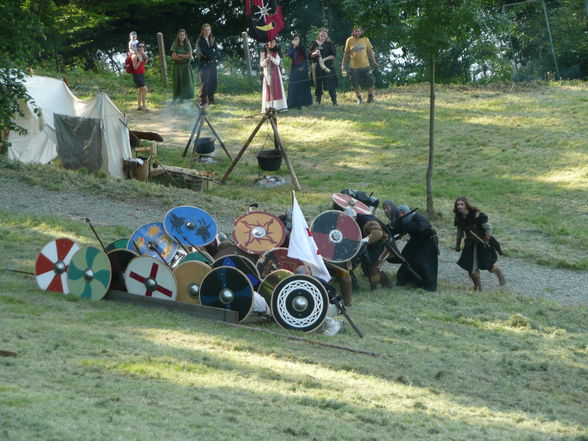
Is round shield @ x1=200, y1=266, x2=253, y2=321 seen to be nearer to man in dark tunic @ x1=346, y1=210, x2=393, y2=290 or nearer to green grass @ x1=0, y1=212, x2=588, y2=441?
green grass @ x1=0, y1=212, x2=588, y2=441

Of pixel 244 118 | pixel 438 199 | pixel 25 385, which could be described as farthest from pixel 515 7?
pixel 25 385

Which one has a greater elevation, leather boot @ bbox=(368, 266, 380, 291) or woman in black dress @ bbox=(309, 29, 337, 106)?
woman in black dress @ bbox=(309, 29, 337, 106)

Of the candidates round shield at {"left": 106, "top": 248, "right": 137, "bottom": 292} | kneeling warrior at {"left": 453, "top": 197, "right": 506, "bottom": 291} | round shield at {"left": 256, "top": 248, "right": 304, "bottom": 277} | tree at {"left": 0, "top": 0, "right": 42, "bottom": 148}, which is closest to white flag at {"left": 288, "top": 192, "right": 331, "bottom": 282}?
round shield at {"left": 256, "top": 248, "right": 304, "bottom": 277}

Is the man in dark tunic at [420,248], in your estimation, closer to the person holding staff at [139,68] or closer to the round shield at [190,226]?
the round shield at [190,226]

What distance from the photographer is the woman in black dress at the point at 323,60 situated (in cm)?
2784

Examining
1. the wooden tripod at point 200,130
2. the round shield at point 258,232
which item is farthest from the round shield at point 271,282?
the wooden tripod at point 200,130

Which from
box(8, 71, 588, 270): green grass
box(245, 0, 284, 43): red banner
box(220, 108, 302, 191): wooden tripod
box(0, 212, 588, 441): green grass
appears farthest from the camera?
box(220, 108, 302, 191): wooden tripod

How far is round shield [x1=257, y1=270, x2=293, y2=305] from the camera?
1353 cm

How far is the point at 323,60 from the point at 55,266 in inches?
613

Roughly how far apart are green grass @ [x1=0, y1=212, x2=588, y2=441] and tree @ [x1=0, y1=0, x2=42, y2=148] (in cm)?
226

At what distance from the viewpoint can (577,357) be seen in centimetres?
1309

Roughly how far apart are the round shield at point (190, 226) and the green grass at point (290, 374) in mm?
1942

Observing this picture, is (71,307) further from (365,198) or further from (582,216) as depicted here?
(582,216)

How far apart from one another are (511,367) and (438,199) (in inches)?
396
